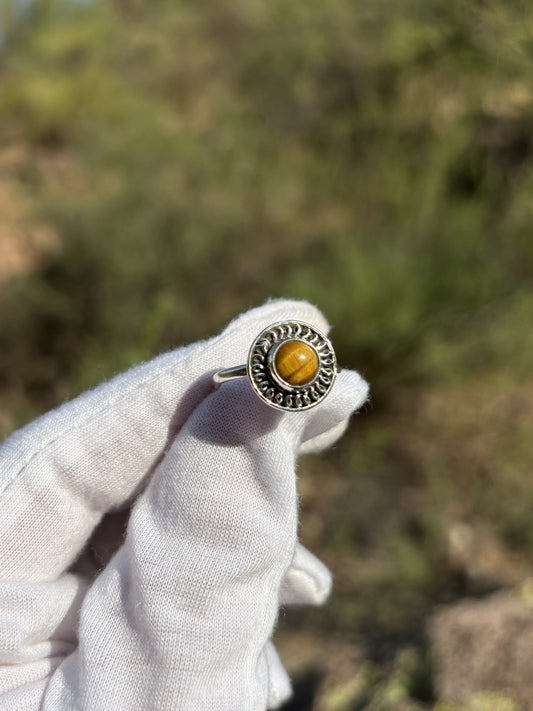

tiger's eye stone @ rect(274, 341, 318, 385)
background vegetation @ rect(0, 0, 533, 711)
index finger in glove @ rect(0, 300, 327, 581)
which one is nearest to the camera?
tiger's eye stone @ rect(274, 341, 318, 385)

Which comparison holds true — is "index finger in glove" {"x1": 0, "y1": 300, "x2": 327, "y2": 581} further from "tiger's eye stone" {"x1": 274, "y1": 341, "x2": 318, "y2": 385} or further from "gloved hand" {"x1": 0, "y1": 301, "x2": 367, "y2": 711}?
"tiger's eye stone" {"x1": 274, "y1": 341, "x2": 318, "y2": 385}

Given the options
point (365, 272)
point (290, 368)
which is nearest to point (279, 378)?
point (290, 368)

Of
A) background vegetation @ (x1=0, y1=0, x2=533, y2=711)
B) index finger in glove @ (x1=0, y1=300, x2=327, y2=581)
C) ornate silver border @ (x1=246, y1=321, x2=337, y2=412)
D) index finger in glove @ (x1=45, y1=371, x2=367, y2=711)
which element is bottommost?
background vegetation @ (x1=0, y1=0, x2=533, y2=711)

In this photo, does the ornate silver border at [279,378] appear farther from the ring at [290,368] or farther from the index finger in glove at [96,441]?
the index finger in glove at [96,441]

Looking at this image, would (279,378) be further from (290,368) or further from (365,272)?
(365,272)

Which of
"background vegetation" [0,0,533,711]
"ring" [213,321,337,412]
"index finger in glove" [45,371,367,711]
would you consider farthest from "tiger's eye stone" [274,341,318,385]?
"background vegetation" [0,0,533,711]

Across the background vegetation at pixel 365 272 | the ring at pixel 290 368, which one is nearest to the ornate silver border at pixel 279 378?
the ring at pixel 290 368

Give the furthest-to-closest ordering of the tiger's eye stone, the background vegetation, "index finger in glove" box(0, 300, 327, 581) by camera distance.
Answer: the background vegetation → "index finger in glove" box(0, 300, 327, 581) → the tiger's eye stone

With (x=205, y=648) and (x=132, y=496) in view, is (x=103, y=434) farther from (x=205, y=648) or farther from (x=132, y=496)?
(x=205, y=648)
